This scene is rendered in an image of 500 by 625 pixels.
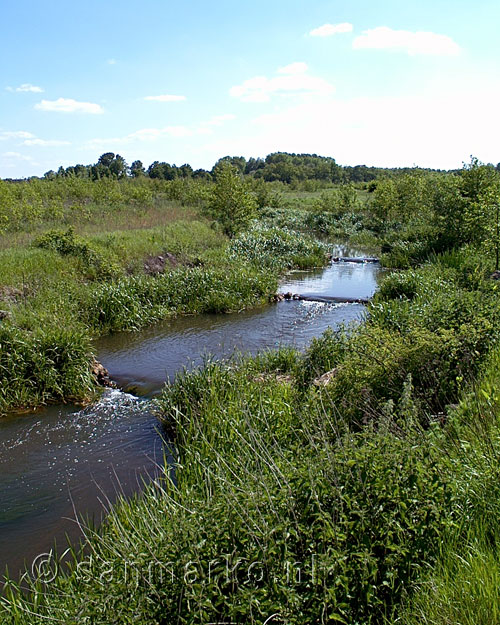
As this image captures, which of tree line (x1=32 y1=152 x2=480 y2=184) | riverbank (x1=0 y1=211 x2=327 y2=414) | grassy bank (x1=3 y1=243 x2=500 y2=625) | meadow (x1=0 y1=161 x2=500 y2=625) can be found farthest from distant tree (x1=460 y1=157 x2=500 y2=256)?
tree line (x1=32 y1=152 x2=480 y2=184)

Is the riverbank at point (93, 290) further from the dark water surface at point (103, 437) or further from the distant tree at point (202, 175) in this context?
the distant tree at point (202, 175)

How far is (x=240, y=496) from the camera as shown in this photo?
12.6 ft

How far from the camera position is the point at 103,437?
8.42 meters

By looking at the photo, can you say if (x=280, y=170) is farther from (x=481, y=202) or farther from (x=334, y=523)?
(x=334, y=523)

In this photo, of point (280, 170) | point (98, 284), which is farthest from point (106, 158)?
point (98, 284)

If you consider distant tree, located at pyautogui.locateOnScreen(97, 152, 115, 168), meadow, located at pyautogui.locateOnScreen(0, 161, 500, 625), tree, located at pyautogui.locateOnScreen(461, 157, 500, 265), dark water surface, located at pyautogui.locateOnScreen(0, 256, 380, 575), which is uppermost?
distant tree, located at pyautogui.locateOnScreen(97, 152, 115, 168)

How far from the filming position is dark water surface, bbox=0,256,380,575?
20.5 ft

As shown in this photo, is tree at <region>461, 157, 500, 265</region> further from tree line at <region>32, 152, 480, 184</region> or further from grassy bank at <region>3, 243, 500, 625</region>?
tree line at <region>32, 152, 480, 184</region>

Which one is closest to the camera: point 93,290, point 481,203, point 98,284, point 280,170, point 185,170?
point 93,290

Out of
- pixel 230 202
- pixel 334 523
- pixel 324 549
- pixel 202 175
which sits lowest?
pixel 324 549

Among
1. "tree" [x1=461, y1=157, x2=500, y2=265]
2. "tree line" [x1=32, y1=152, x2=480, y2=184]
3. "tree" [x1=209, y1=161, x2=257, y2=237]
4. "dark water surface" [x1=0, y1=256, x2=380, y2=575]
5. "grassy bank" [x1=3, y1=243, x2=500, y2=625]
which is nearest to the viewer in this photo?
"grassy bank" [x1=3, y1=243, x2=500, y2=625]

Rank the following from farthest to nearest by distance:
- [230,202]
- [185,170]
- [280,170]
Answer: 1. [280,170]
2. [185,170]
3. [230,202]

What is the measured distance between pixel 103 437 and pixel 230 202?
66.0 ft

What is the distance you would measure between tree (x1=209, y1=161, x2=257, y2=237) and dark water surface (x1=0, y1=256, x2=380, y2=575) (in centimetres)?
1221
